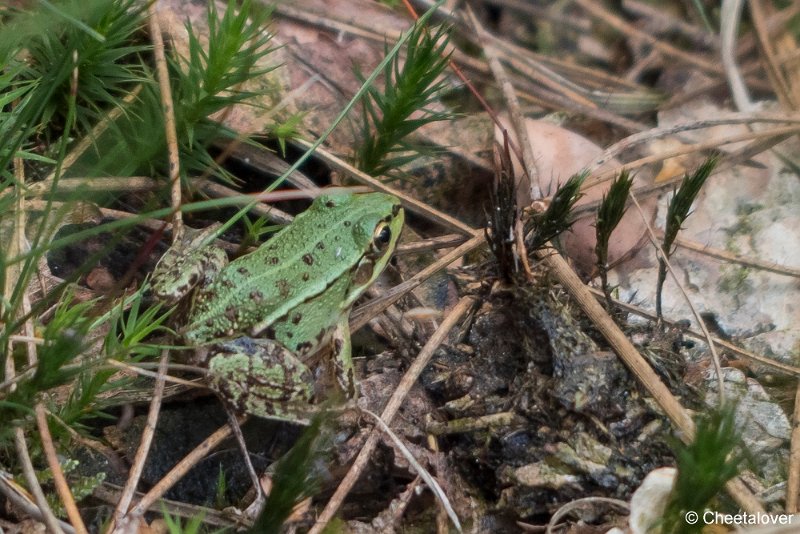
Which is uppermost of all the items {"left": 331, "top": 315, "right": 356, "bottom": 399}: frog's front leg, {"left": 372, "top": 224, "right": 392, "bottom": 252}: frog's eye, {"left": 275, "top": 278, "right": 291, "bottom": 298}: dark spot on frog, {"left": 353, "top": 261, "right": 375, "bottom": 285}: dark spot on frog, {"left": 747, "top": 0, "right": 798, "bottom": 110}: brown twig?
{"left": 747, "top": 0, "right": 798, "bottom": 110}: brown twig

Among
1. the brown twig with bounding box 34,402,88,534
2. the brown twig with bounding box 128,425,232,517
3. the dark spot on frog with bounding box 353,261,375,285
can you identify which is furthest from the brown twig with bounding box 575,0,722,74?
the brown twig with bounding box 34,402,88,534

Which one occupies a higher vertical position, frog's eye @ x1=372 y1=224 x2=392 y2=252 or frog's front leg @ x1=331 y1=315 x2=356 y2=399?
frog's eye @ x1=372 y1=224 x2=392 y2=252

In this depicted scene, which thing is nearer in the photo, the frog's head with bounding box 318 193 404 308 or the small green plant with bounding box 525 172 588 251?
the small green plant with bounding box 525 172 588 251

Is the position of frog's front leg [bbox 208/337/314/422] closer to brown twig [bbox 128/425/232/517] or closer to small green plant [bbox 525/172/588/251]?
brown twig [bbox 128/425/232/517]

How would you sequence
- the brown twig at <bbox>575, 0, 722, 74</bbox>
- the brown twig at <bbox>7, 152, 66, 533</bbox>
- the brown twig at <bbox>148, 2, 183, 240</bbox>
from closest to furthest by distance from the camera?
the brown twig at <bbox>7, 152, 66, 533</bbox> < the brown twig at <bbox>148, 2, 183, 240</bbox> < the brown twig at <bbox>575, 0, 722, 74</bbox>

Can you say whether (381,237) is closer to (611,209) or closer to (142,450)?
(611,209)

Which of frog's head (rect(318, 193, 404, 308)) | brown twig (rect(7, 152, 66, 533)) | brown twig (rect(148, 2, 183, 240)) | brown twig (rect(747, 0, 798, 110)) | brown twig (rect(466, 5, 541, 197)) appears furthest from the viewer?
brown twig (rect(747, 0, 798, 110))

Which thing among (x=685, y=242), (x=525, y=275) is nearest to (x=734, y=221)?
(x=685, y=242)

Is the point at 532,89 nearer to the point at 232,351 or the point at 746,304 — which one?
the point at 746,304

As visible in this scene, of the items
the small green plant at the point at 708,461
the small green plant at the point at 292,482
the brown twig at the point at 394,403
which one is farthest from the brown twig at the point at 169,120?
the small green plant at the point at 708,461
